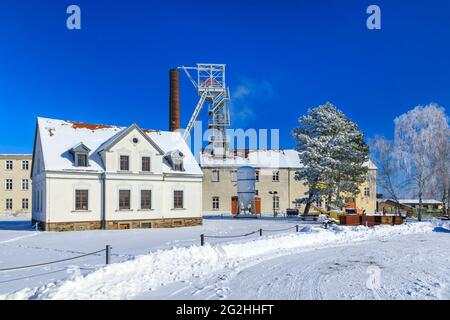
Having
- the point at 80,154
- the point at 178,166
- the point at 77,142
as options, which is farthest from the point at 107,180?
the point at 178,166

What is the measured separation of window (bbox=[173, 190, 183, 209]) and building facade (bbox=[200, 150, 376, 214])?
18.3 meters

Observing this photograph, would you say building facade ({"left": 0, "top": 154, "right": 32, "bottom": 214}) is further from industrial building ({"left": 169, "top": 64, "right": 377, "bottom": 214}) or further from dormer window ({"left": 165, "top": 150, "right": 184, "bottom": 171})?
dormer window ({"left": 165, "top": 150, "right": 184, "bottom": 171})

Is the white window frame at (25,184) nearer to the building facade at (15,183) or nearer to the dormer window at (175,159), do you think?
the building facade at (15,183)

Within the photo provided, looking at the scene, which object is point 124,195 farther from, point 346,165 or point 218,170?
point 218,170

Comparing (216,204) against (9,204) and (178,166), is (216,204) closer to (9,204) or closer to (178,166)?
(178,166)

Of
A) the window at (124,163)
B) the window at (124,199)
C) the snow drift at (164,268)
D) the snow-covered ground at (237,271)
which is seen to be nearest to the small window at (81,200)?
the window at (124,199)

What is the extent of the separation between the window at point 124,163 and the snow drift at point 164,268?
13.9 metres

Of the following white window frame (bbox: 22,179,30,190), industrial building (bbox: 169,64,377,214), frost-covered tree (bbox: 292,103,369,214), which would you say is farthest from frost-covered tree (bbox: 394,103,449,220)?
white window frame (bbox: 22,179,30,190)

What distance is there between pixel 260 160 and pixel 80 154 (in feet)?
94.0

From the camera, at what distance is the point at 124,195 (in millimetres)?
28062

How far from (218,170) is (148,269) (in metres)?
38.1

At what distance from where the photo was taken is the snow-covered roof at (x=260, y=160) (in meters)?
49.8
